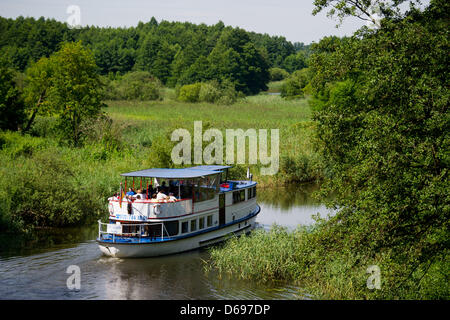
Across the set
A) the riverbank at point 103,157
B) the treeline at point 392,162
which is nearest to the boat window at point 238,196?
the riverbank at point 103,157

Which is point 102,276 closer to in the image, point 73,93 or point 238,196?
point 238,196

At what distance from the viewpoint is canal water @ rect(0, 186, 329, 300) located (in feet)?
60.0

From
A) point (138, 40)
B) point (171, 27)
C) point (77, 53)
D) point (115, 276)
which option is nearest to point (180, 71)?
point (138, 40)

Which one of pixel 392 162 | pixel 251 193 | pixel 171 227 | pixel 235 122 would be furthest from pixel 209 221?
pixel 235 122

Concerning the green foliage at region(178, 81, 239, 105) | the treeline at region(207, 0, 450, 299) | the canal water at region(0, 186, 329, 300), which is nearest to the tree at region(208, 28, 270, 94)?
the green foliage at region(178, 81, 239, 105)

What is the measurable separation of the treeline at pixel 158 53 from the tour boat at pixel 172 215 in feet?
237

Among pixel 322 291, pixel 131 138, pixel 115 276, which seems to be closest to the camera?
pixel 322 291

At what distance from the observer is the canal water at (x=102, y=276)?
18297 mm

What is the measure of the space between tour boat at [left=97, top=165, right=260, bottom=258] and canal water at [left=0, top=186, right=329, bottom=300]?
592mm

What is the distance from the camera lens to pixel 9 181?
26453 mm

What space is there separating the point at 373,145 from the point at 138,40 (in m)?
130

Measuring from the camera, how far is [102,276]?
20.0 metres

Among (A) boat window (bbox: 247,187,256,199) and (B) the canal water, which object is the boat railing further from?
(A) boat window (bbox: 247,187,256,199)

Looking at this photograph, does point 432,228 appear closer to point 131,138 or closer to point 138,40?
point 131,138
